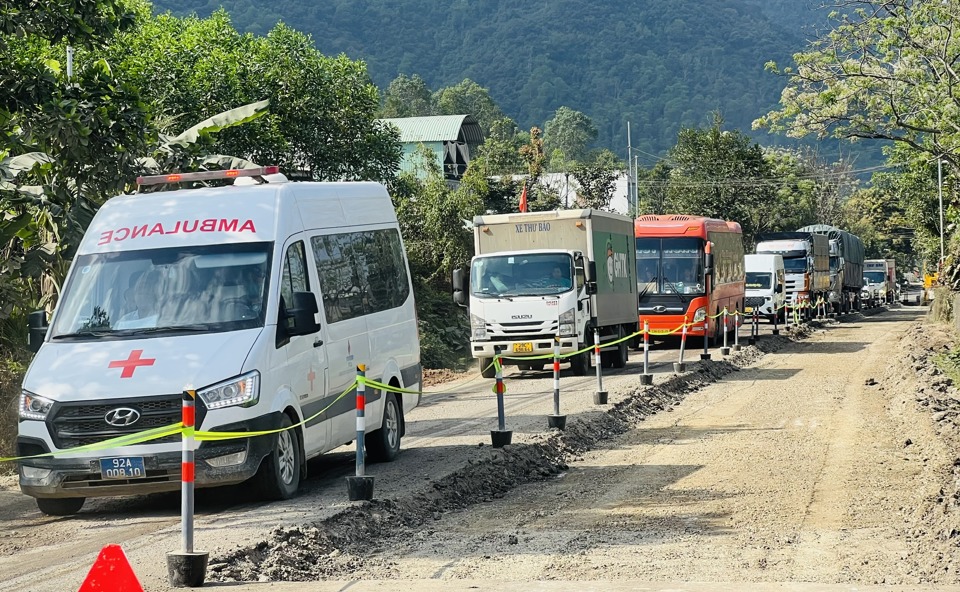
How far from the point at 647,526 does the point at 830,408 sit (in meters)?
9.82

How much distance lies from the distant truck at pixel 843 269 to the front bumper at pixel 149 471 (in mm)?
50502

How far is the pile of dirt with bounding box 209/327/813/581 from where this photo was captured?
26.3 feet

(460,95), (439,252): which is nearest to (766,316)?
(439,252)

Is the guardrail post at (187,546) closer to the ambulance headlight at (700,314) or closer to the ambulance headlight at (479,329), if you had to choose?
the ambulance headlight at (479,329)

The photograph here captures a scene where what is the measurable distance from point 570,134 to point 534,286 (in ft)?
470

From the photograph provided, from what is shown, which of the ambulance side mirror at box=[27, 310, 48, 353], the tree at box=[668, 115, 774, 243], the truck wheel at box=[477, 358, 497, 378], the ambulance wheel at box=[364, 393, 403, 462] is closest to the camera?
the ambulance side mirror at box=[27, 310, 48, 353]

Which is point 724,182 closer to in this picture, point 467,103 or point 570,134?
point 467,103

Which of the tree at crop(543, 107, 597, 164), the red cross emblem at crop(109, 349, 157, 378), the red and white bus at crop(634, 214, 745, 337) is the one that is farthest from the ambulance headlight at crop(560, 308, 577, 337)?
the tree at crop(543, 107, 597, 164)

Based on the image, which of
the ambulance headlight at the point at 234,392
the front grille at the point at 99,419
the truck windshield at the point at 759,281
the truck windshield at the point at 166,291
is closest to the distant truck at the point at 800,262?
the truck windshield at the point at 759,281

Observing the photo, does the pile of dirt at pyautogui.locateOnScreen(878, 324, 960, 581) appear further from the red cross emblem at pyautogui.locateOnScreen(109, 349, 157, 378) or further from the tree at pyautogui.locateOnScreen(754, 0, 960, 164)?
the red cross emblem at pyautogui.locateOnScreen(109, 349, 157, 378)

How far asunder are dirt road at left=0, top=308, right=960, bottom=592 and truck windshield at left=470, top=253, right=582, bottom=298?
5.88 metres

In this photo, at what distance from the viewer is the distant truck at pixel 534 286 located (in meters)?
23.4

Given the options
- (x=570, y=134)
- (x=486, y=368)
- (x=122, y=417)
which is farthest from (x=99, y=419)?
(x=570, y=134)

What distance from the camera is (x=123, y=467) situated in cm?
958
